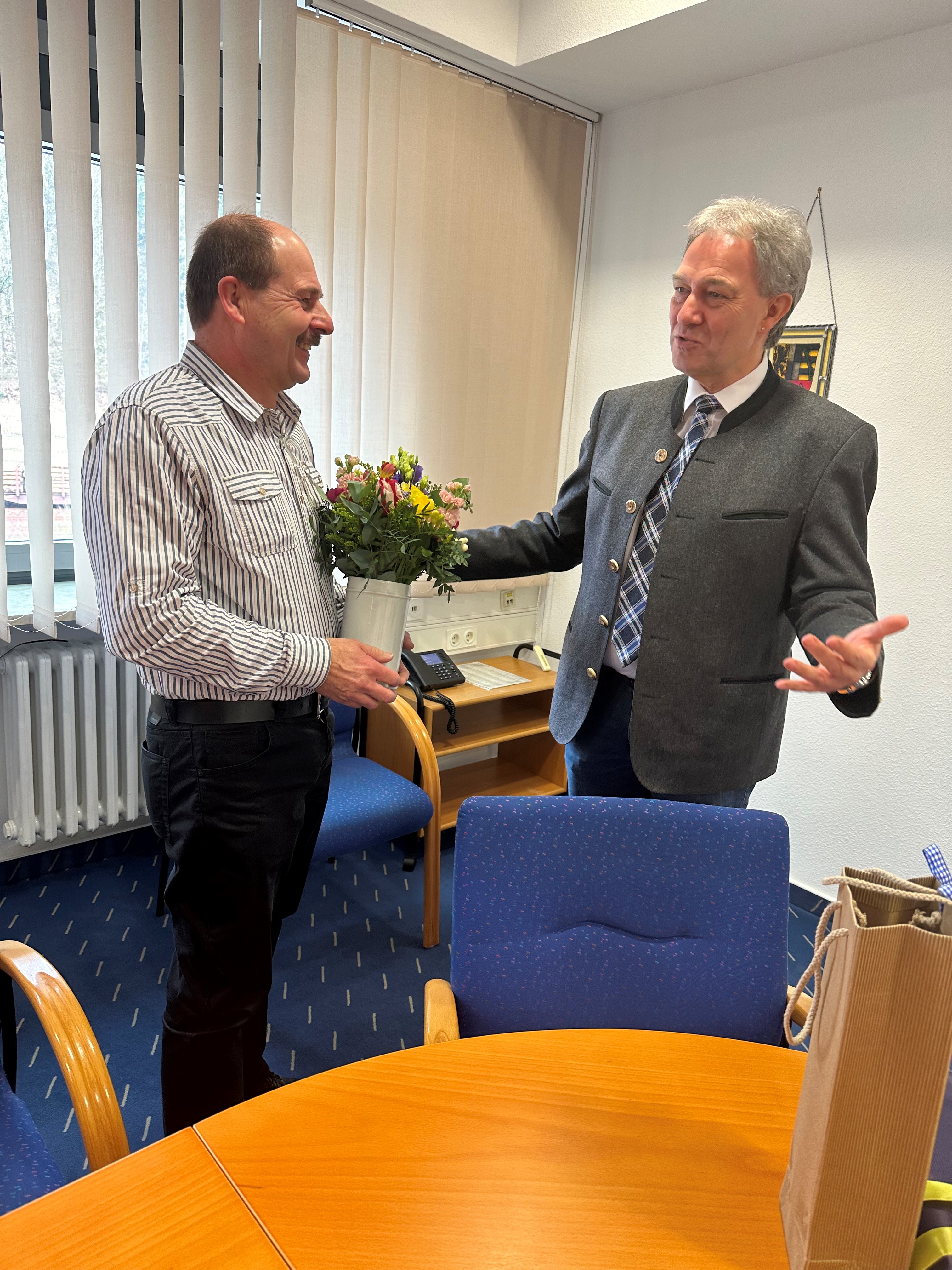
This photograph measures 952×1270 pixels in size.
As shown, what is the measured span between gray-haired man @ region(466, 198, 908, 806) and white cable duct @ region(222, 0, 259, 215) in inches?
63.1

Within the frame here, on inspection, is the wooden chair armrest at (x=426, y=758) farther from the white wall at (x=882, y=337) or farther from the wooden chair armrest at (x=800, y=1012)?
the wooden chair armrest at (x=800, y=1012)

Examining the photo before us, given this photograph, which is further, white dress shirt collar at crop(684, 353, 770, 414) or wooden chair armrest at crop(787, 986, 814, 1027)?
white dress shirt collar at crop(684, 353, 770, 414)

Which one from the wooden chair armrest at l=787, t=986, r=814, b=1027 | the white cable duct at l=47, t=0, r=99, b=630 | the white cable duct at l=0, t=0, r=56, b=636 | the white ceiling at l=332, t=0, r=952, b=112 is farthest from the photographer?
the white ceiling at l=332, t=0, r=952, b=112

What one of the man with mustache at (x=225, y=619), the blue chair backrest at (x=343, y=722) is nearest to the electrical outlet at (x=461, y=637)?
the blue chair backrest at (x=343, y=722)

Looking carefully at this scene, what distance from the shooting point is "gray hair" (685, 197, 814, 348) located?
1.65m

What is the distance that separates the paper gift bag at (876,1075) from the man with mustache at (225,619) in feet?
3.51

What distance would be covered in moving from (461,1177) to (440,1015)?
0.38 metres

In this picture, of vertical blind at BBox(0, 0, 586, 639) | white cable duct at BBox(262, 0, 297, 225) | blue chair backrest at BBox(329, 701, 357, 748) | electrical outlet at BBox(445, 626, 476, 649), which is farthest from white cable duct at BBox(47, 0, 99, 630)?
electrical outlet at BBox(445, 626, 476, 649)

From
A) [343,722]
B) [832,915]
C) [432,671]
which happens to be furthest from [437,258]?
[832,915]

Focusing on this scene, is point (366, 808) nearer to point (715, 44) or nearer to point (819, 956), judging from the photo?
point (819, 956)

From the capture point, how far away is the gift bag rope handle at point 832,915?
712mm

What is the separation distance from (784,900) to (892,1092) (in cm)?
68

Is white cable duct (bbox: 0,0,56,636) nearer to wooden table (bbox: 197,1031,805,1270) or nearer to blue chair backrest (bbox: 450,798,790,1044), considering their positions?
blue chair backrest (bbox: 450,798,790,1044)

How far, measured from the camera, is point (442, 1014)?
1.23 m
